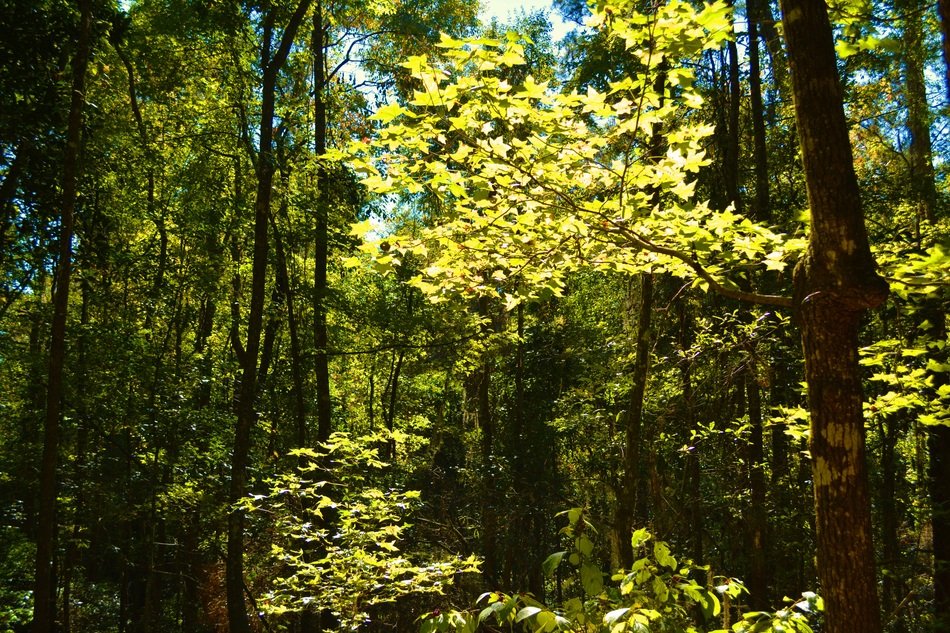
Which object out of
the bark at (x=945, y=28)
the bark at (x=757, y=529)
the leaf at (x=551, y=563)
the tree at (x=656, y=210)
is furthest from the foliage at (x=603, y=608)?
the bark at (x=757, y=529)

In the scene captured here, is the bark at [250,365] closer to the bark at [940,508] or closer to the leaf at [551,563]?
the leaf at [551,563]

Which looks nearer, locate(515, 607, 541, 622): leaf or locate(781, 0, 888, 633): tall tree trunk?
locate(515, 607, 541, 622): leaf

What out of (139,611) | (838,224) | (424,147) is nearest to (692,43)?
(838,224)

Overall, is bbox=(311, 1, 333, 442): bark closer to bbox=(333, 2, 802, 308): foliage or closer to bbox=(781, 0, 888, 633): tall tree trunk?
bbox=(333, 2, 802, 308): foliage

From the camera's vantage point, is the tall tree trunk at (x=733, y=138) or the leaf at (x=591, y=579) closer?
the leaf at (x=591, y=579)

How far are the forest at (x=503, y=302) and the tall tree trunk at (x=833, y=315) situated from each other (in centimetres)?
1

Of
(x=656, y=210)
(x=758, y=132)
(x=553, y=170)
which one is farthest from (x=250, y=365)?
(x=758, y=132)

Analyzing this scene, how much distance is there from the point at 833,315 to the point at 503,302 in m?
2.64

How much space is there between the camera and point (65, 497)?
27.4 feet

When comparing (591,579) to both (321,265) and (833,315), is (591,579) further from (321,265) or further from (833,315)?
(321,265)

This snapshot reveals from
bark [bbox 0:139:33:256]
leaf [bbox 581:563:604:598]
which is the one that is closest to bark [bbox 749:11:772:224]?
leaf [bbox 581:563:604:598]

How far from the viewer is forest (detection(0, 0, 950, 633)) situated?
221 centimetres

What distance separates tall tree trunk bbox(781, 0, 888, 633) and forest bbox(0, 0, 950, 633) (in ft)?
0.04

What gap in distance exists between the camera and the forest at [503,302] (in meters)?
2.21
